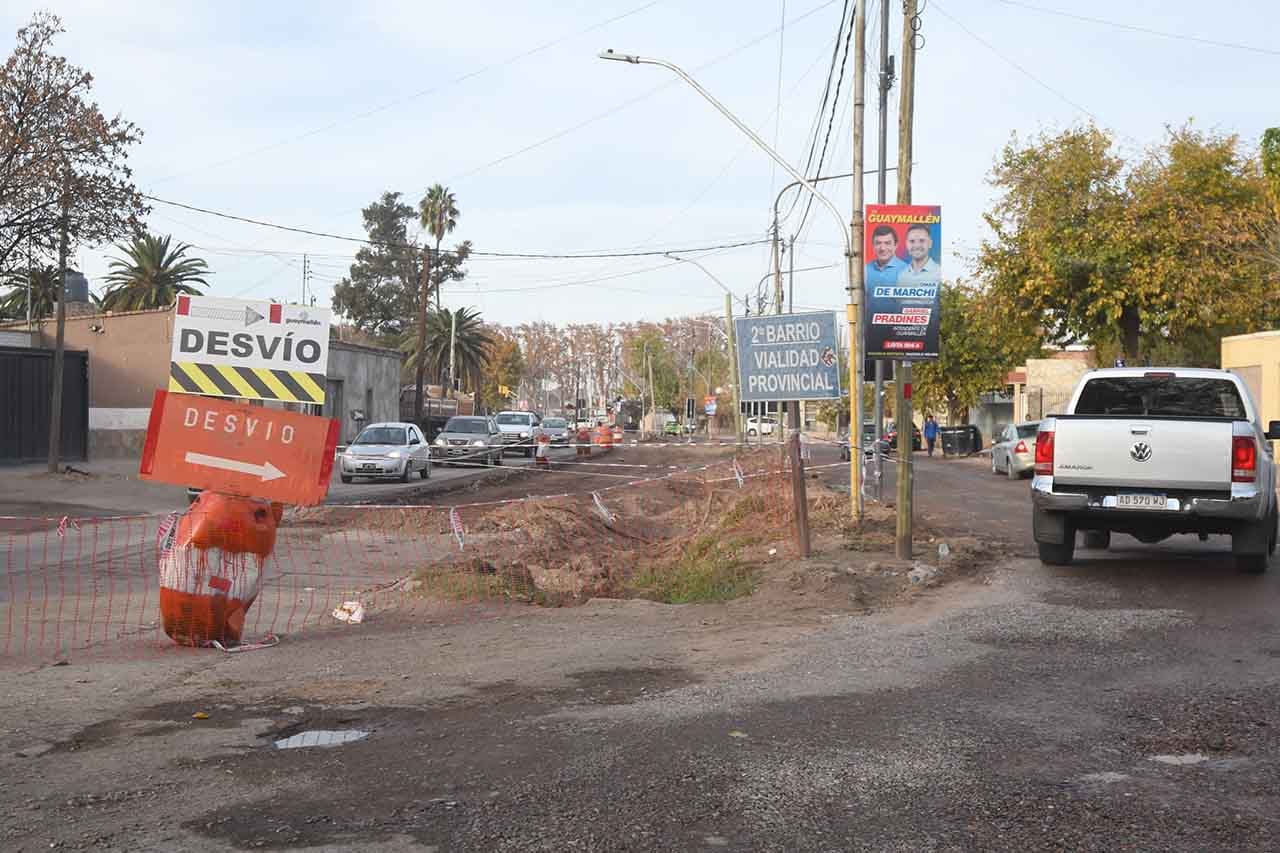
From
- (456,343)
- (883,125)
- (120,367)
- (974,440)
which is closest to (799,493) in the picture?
(883,125)

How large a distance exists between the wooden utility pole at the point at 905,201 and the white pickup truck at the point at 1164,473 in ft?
4.81

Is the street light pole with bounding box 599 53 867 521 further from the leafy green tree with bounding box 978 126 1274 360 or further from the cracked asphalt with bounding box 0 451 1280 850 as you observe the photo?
the leafy green tree with bounding box 978 126 1274 360

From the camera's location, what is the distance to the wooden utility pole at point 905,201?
1396cm

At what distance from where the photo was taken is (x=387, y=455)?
106ft

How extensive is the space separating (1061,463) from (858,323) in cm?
460

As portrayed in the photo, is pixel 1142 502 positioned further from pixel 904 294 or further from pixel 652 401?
pixel 652 401

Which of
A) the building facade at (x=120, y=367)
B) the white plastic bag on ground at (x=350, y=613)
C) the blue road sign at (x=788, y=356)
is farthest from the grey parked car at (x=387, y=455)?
the white plastic bag on ground at (x=350, y=613)

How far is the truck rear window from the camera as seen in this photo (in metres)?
13.2

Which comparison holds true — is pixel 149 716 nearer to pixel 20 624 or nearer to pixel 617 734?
pixel 617 734

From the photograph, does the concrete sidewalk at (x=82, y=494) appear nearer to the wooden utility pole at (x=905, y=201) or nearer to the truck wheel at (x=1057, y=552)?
the wooden utility pole at (x=905, y=201)

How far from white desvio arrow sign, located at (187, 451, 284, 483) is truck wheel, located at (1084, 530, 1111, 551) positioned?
402 inches

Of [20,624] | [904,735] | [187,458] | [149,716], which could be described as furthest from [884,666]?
[20,624]

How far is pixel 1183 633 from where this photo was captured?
9570 millimetres

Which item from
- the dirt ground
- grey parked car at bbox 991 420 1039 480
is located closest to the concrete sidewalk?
the dirt ground
